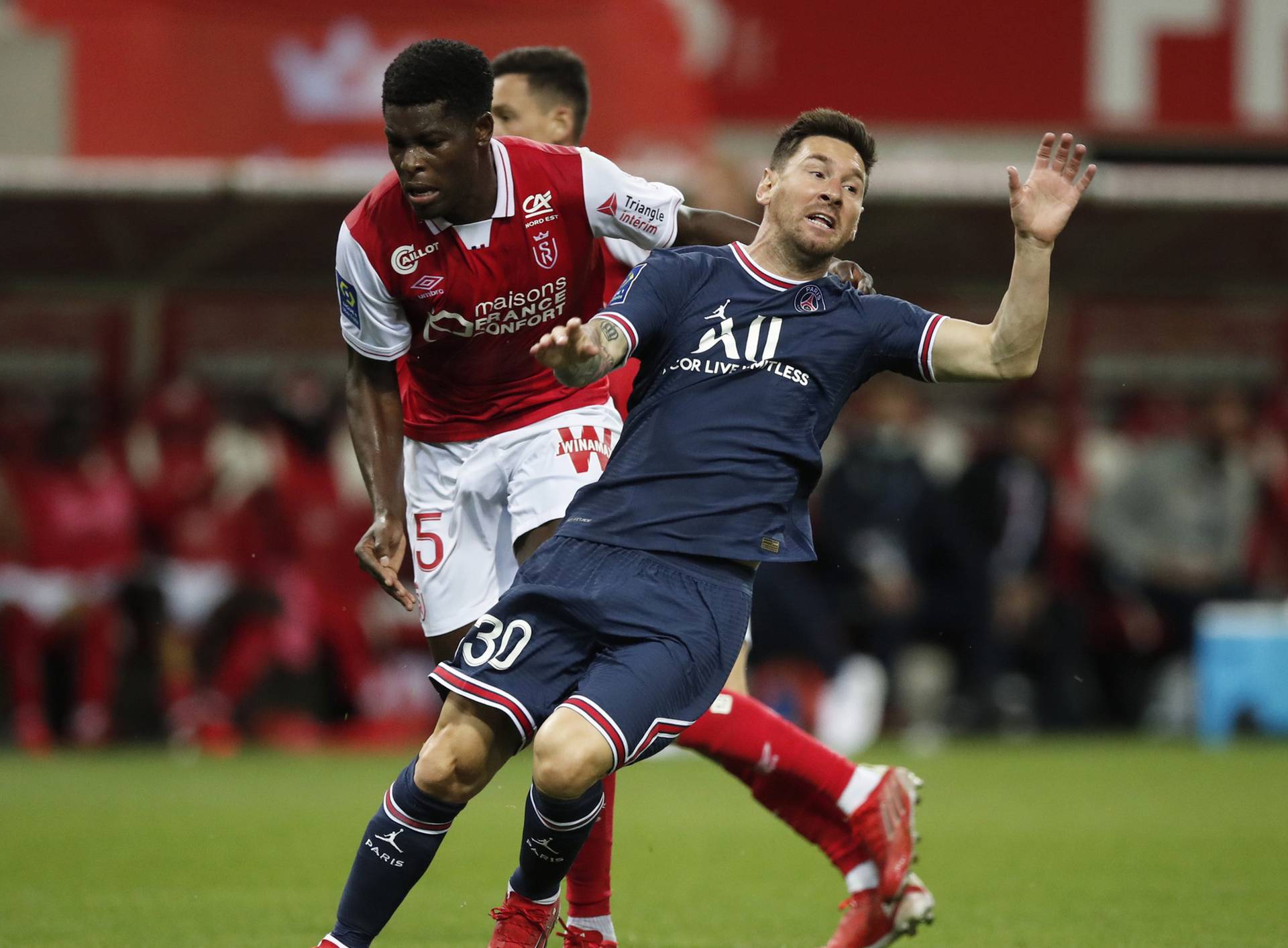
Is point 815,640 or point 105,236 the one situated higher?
point 105,236

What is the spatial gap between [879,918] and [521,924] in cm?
119

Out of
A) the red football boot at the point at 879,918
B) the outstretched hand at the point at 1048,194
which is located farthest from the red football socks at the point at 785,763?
the outstretched hand at the point at 1048,194

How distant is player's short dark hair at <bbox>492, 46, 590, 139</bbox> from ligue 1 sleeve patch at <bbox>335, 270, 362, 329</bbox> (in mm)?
1592

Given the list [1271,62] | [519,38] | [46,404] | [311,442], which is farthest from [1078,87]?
[46,404]

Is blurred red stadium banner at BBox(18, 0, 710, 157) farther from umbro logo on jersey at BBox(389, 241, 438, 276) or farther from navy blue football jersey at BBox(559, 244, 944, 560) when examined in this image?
navy blue football jersey at BBox(559, 244, 944, 560)

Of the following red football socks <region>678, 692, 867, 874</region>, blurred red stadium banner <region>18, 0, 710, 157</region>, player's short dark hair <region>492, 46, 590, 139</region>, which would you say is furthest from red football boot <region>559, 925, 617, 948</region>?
blurred red stadium banner <region>18, 0, 710, 157</region>

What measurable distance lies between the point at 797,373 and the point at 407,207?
1265 millimetres

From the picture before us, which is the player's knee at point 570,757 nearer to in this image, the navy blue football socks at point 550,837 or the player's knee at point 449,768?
the navy blue football socks at point 550,837

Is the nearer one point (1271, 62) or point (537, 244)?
point (537, 244)

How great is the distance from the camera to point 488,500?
5477 millimetres

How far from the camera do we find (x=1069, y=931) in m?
5.58

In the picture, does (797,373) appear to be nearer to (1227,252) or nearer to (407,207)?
(407,207)

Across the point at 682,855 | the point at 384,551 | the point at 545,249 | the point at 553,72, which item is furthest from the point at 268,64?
the point at 384,551

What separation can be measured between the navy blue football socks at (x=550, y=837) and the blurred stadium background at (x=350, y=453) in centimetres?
638
